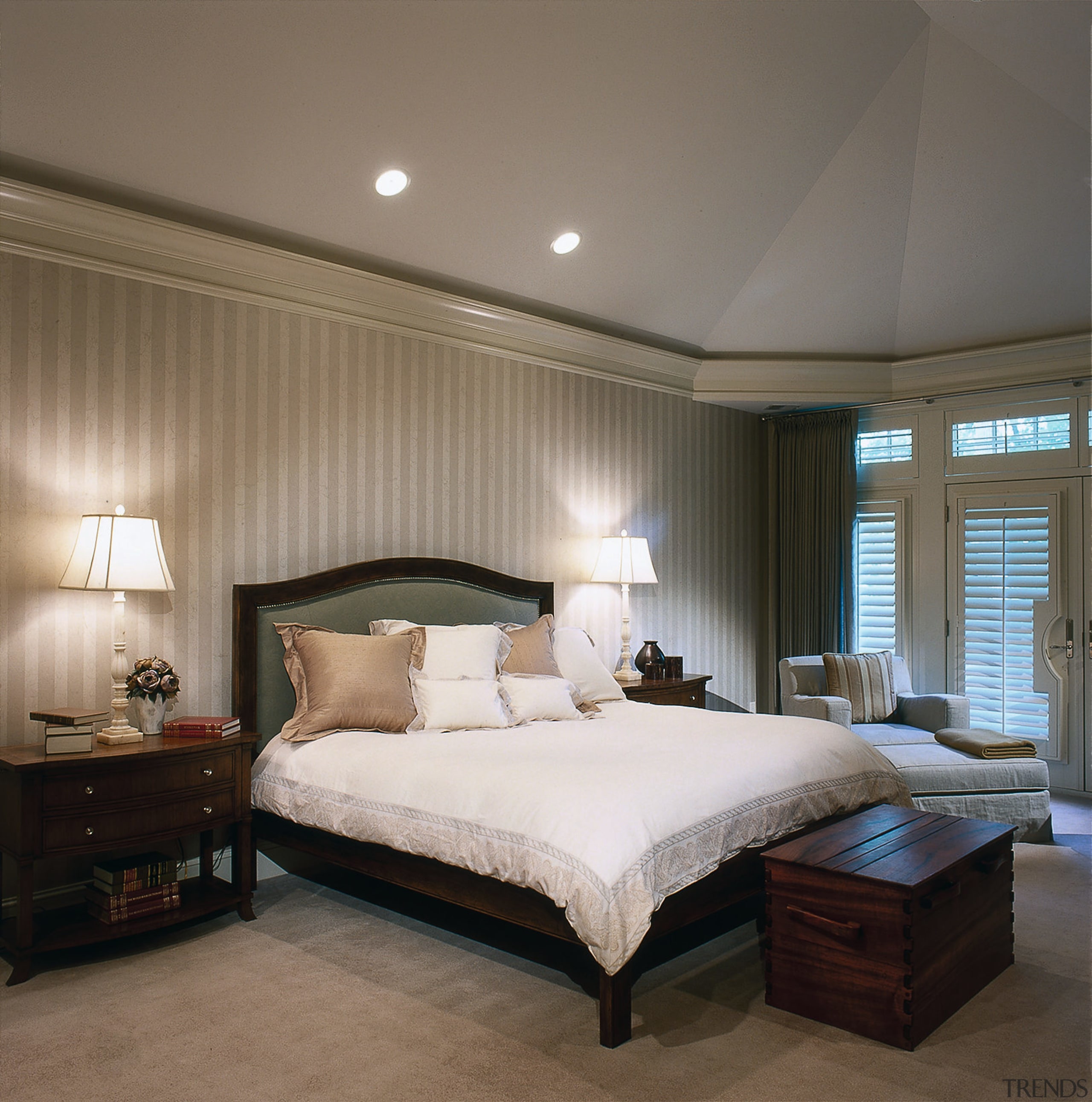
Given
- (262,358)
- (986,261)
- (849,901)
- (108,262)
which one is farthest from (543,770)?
(986,261)

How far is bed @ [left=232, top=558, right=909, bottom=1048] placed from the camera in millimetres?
2512

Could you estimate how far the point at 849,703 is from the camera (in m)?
5.10

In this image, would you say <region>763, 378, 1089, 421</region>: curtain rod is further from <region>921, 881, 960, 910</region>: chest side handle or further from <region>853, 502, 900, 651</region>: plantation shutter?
<region>921, 881, 960, 910</region>: chest side handle

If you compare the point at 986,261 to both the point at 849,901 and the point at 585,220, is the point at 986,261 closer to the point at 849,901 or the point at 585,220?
the point at 585,220

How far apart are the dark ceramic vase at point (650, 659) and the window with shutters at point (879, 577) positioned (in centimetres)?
175

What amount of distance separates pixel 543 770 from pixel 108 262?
8.32 ft

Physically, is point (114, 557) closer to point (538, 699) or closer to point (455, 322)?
point (538, 699)

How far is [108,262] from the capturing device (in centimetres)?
362

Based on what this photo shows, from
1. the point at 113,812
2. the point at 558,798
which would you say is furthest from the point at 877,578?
the point at 113,812

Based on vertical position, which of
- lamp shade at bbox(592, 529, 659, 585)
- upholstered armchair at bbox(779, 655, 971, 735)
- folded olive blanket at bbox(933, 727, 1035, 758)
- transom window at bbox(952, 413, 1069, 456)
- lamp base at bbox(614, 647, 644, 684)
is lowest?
folded olive blanket at bbox(933, 727, 1035, 758)

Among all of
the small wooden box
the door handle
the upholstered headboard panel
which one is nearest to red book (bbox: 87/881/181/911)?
the upholstered headboard panel

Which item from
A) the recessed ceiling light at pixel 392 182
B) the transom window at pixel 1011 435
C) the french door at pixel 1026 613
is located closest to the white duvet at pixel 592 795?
the recessed ceiling light at pixel 392 182

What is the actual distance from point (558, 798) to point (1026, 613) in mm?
4045
